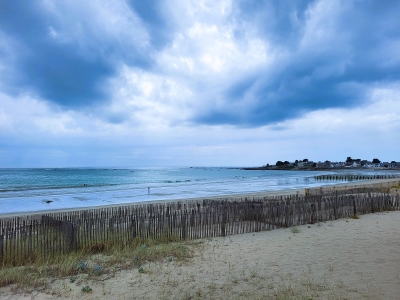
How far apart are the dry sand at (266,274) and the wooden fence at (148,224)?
3.21 feet

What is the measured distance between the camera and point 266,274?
6.34 m

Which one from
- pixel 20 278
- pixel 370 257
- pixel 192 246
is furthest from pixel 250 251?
pixel 20 278

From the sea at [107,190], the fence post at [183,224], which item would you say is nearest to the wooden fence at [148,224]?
the fence post at [183,224]

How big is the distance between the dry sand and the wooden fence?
0.98 metres

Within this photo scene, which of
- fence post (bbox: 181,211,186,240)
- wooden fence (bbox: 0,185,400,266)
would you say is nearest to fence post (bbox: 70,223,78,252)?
wooden fence (bbox: 0,185,400,266)

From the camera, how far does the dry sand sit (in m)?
5.33

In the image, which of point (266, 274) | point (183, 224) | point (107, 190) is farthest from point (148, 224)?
point (107, 190)

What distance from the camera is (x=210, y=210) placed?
10250 millimetres

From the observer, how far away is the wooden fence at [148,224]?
24.9 ft

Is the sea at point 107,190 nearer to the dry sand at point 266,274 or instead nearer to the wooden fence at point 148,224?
the wooden fence at point 148,224

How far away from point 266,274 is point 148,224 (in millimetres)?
4346

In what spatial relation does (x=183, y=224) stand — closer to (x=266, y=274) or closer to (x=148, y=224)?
(x=148, y=224)

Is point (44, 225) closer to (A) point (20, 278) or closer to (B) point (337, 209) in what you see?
(A) point (20, 278)

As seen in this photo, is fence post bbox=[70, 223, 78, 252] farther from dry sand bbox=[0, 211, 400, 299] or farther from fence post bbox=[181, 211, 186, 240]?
fence post bbox=[181, 211, 186, 240]
